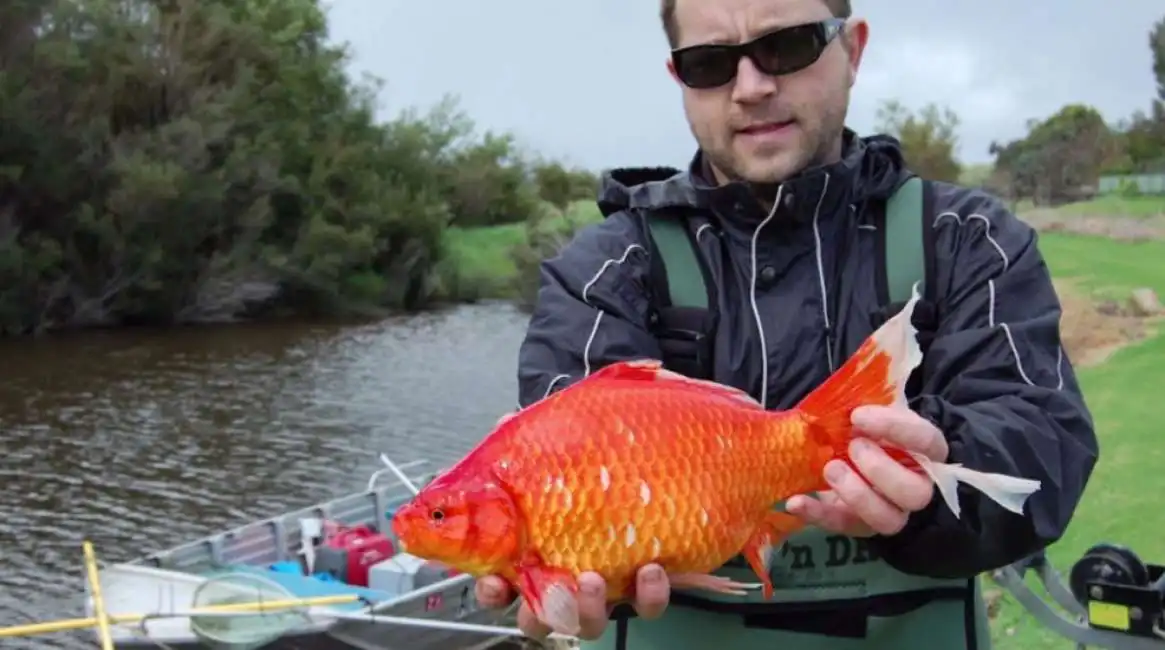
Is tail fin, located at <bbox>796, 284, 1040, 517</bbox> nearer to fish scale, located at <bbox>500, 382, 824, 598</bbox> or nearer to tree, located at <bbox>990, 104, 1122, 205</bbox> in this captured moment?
fish scale, located at <bbox>500, 382, 824, 598</bbox>

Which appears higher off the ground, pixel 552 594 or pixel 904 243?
pixel 904 243

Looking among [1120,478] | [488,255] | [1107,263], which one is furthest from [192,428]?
[488,255]

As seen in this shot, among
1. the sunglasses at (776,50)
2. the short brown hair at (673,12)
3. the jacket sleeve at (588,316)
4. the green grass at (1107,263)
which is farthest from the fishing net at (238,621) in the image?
the green grass at (1107,263)

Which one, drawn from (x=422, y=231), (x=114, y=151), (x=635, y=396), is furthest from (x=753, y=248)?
(x=422, y=231)

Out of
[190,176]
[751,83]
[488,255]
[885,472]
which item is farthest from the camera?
[488,255]

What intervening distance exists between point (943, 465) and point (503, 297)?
5054 centimetres

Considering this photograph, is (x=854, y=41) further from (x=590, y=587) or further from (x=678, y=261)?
(x=590, y=587)

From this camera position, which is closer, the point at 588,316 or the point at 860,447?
the point at 860,447

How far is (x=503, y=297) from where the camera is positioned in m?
52.2

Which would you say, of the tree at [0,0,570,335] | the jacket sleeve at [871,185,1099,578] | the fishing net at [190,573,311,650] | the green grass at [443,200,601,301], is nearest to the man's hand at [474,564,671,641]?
the jacket sleeve at [871,185,1099,578]

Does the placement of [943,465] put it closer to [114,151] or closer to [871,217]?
[871,217]

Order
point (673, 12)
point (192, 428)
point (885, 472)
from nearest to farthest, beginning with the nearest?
point (885, 472)
point (673, 12)
point (192, 428)

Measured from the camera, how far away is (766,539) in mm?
1992

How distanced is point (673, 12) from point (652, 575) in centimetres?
110
